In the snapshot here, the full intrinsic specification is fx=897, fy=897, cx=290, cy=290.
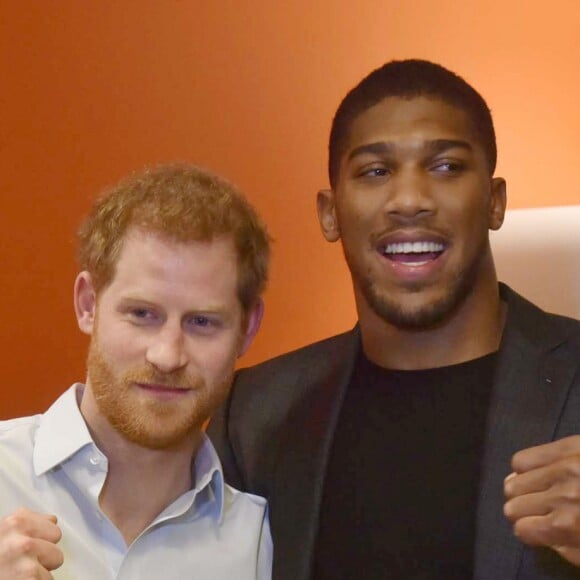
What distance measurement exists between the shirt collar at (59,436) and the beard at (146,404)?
0.04 metres

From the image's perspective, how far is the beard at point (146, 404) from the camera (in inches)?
45.8

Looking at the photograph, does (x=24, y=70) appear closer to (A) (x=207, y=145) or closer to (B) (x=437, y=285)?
(A) (x=207, y=145)

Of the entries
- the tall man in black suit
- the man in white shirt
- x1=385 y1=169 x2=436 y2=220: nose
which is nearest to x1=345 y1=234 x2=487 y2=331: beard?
the tall man in black suit

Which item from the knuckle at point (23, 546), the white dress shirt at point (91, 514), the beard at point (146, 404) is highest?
the beard at point (146, 404)

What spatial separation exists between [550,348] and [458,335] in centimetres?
15

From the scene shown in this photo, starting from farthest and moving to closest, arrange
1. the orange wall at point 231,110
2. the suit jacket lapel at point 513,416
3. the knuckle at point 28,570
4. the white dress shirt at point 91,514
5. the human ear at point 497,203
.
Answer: the orange wall at point 231,110
the human ear at point 497,203
the suit jacket lapel at point 513,416
the white dress shirt at point 91,514
the knuckle at point 28,570

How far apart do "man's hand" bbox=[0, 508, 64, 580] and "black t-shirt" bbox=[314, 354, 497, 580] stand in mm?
505

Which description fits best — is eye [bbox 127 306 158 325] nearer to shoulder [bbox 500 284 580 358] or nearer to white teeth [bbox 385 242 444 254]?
white teeth [bbox 385 242 444 254]

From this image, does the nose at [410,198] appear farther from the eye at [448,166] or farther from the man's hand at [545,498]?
the man's hand at [545,498]

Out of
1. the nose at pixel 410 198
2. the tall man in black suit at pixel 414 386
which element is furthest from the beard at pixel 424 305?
the nose at pixel 410 198

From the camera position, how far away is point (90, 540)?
3.76 feet

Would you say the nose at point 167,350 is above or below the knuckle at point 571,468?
above

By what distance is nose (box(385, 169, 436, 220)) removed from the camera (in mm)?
1370

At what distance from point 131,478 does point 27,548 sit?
0.29 m
